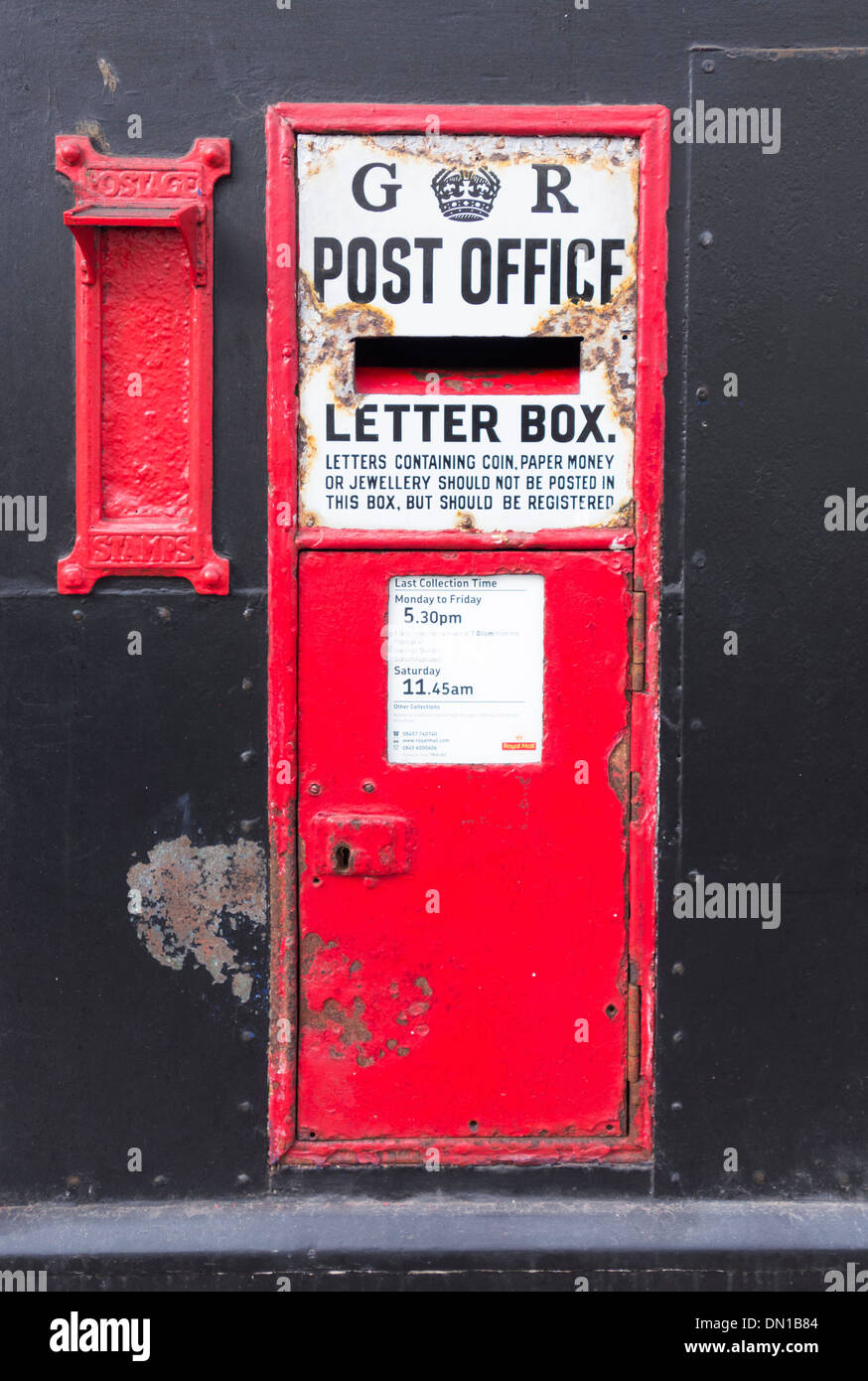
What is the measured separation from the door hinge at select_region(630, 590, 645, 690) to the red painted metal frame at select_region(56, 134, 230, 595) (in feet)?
2.96

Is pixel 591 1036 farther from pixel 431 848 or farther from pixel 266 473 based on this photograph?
pixel 266 473

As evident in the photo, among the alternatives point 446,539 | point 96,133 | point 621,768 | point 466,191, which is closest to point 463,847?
point 621,768

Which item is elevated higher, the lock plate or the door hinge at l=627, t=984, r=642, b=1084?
the lock plate

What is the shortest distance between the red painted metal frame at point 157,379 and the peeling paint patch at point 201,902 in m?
0.59

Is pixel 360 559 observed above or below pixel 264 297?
below

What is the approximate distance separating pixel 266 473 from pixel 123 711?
2.02ft

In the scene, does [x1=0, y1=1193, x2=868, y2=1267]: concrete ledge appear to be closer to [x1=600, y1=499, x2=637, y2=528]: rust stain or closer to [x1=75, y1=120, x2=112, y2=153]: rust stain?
[x1=600, y1=499, x2=637, y2=528]: rust stain

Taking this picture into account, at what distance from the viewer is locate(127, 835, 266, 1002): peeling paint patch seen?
2.46 m

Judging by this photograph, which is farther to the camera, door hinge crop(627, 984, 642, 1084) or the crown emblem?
door hinge crop(627, 984, 642, 1084)

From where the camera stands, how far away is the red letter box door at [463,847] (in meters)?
2.41

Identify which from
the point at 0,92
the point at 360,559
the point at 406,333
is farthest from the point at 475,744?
the point at 0,92

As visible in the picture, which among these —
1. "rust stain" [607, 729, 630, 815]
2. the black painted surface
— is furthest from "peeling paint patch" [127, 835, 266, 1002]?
"rust stain" [607, 729, 630, 815]

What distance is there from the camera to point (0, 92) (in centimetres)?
234

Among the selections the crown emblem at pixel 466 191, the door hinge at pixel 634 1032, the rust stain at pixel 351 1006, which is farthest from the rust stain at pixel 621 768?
the crown emblem at pixel 466 191
